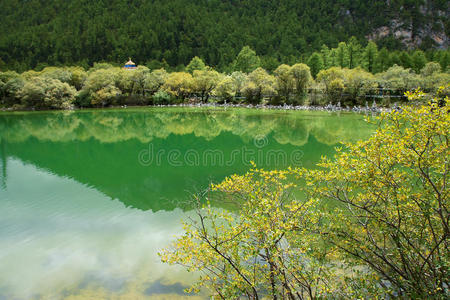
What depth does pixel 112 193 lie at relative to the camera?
13633 millimetres

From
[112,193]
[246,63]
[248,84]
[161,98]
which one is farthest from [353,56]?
[112,193]

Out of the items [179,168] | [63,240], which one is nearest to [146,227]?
[63,240]

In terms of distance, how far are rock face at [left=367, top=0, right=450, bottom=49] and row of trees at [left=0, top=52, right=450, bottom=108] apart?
264ft

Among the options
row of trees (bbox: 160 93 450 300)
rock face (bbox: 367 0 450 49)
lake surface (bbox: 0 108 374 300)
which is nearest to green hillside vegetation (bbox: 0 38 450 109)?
lake surface (bbox: 0 108 374 300)

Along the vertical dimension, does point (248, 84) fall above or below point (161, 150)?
above

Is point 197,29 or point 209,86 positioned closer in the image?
point 209,86

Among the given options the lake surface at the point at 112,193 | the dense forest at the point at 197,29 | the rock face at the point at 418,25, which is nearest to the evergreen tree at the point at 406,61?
the lake surface at the point at 112,193

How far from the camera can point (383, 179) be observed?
4379mm

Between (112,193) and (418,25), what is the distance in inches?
5836

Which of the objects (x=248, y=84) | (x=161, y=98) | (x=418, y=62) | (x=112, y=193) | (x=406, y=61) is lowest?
(x=112, y=193)

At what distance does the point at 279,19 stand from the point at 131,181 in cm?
14367

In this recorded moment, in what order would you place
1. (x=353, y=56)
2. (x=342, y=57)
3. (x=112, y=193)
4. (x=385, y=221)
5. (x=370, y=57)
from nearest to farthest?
(x=385, y=221) → (x=112, y=193) → (x=370, y=57) → (x=342, y=57) → (x=353, y=56)

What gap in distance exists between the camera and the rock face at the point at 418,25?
123 metres

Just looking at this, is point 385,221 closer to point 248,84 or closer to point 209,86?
point 248,84
